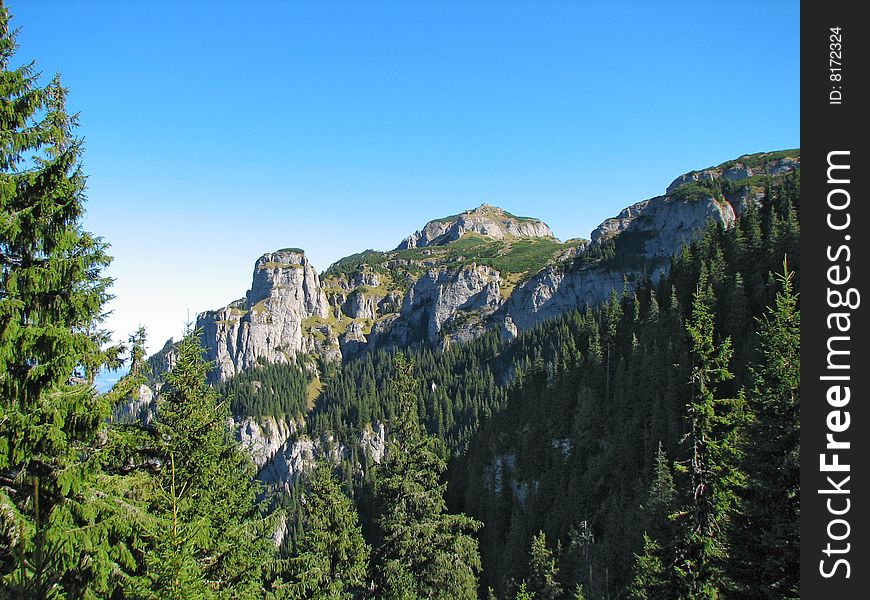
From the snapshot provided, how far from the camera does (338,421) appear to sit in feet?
608

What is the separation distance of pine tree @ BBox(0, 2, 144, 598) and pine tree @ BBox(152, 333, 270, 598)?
2416 millimetres

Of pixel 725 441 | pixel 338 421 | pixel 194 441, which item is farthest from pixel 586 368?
pixel 338 421

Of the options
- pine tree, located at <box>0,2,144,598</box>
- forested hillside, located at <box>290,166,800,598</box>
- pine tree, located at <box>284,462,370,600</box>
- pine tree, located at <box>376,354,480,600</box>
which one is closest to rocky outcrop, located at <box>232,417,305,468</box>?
forested hillside, located at <box>290,166,800,598</box>

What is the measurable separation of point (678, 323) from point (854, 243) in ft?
195

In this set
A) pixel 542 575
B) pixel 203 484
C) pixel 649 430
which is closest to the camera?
pixel 203 484

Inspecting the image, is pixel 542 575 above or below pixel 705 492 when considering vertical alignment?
below

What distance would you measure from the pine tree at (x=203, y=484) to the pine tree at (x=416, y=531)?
565 cm

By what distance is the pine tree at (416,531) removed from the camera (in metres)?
21.0

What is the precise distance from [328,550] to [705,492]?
16539 mm

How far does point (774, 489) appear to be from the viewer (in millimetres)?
12617

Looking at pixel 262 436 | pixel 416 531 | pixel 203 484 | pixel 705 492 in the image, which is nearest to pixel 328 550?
pixel 416 531

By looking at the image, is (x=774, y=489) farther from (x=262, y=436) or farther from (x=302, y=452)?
(x=262, y=436)

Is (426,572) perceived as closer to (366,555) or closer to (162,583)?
(366,555)

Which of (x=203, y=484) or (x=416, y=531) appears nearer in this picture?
(x=203, y=484)
